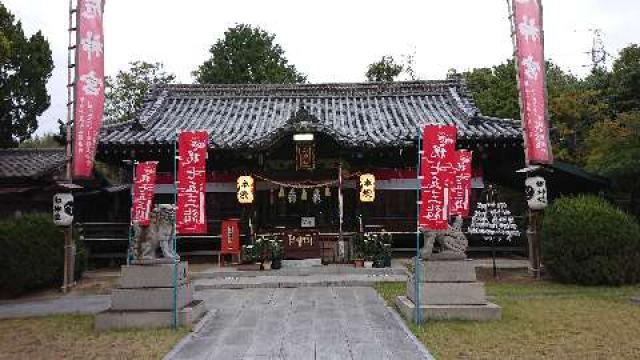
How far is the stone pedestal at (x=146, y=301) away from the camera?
8.90 meters

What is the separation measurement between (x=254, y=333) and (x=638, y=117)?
1637cm

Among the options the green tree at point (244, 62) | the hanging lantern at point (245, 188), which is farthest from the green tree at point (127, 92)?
the hanging lantern at point (245, 188)

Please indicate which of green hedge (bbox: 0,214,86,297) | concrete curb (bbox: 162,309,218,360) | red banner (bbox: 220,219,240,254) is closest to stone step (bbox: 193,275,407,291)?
red banner (bbox: 220,219,240,254)

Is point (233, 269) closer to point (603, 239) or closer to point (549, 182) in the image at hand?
point (603, 239)

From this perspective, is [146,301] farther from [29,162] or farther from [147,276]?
[29,162]

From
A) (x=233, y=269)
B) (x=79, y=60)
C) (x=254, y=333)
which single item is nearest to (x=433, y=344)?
(x=254, y=333)

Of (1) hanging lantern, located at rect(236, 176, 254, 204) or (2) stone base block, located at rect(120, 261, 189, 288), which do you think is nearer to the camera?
(2) stone base block, located at rect(120, 261, 189, 288)

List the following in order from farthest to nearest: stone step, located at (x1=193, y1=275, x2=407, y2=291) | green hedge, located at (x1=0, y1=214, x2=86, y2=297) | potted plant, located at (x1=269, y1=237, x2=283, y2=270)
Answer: potted plant, located at (x1=269, y1=237, x2=283, y2=270), stone step, located at (x1=193, y1=275, x2=407, y2=291), green hedge, located at (x1=0, y1=214, x2=86, y2=297)

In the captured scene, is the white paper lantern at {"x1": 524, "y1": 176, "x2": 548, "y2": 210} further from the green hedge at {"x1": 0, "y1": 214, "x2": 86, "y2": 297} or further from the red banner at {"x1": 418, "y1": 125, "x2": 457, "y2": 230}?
the green hedge at {"x1": 0, "y1": 214, "x2": 86, "y2": 297}

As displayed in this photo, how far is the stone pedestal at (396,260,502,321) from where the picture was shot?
29.6 ft

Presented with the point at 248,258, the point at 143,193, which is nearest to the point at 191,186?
the point at 143,193

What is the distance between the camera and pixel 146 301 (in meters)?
9.05

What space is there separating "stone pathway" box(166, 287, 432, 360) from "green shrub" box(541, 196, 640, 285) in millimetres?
5092

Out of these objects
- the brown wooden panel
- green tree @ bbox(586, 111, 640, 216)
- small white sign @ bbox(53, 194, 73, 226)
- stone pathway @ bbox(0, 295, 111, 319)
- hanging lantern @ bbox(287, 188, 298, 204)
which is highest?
green tree @ bbox(586, 111, 640, 216)
